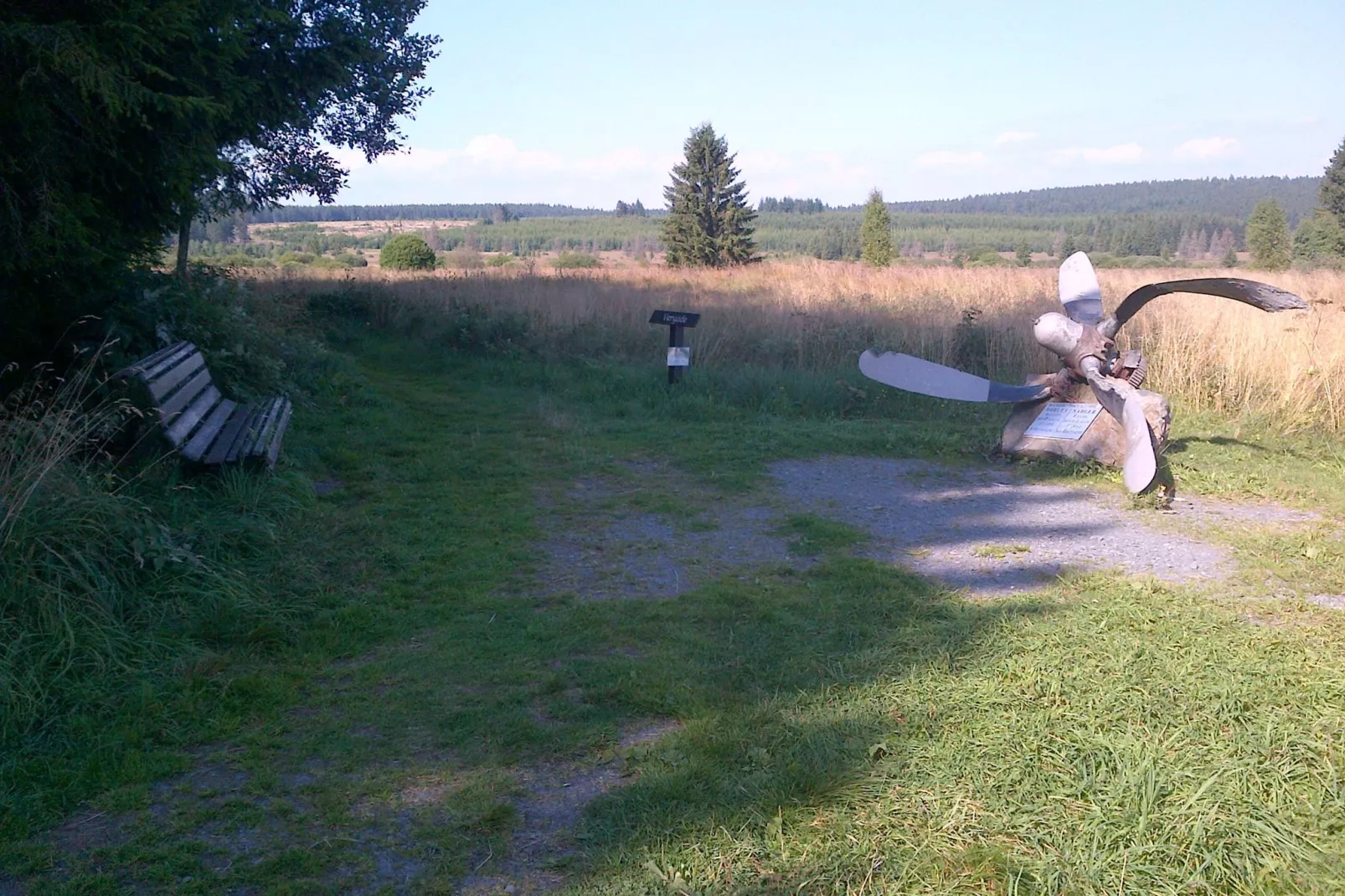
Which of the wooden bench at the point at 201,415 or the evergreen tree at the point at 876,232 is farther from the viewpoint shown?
the evergreen tree at the point at 876,232

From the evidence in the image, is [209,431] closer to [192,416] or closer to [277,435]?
[192,416]

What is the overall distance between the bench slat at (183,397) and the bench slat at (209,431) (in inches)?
7.0

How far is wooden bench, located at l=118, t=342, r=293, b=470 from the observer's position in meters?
5.80

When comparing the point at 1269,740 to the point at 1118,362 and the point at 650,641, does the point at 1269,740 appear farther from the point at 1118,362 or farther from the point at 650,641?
the point at 1118,362

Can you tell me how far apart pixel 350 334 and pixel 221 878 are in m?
13.4

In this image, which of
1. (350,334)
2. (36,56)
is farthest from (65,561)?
(350,334)

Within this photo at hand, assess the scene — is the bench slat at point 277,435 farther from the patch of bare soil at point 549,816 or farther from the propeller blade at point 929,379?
the propeller blade at point 929,379

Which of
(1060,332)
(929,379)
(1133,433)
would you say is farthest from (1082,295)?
(1133,433)

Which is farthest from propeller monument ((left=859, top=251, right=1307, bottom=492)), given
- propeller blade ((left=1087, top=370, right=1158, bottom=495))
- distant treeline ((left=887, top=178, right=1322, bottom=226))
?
distant treeline ((left=887, top=178, right=1322, bottom=226))

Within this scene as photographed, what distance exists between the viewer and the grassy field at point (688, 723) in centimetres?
286

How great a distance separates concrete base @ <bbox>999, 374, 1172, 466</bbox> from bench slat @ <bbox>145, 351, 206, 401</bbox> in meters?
6.38

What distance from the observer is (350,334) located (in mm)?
15336

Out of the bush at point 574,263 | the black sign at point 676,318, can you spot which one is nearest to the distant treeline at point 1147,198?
the bush at point 574,263

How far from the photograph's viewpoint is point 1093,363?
25.7 feet
